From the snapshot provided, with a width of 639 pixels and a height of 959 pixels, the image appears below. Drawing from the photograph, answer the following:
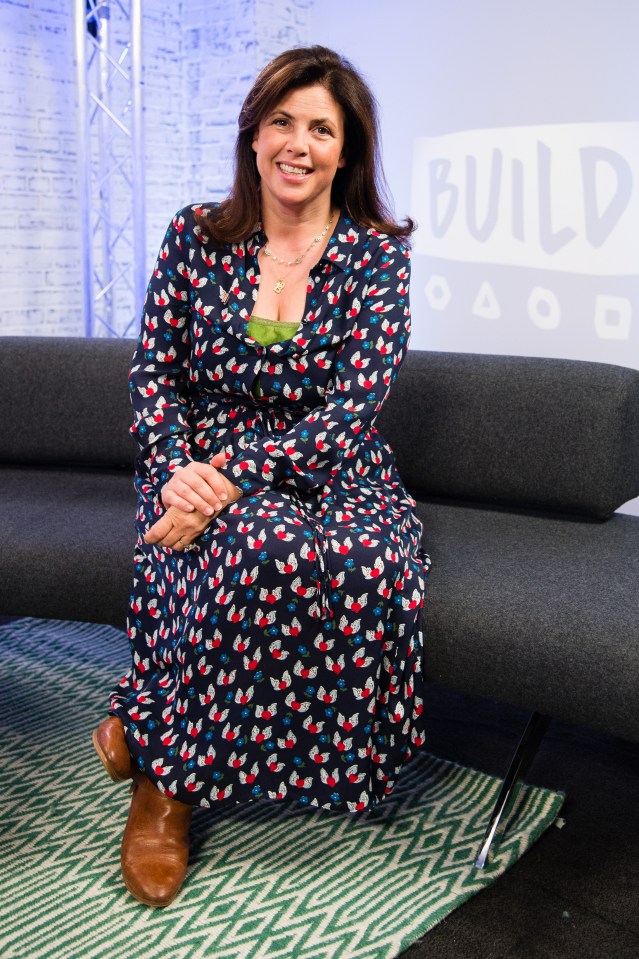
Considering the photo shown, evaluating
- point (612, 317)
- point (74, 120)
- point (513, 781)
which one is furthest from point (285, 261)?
point (74, 120)

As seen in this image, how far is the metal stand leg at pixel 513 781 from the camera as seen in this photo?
77.2 inches

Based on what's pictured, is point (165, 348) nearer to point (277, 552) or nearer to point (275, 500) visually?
point (275, 500)

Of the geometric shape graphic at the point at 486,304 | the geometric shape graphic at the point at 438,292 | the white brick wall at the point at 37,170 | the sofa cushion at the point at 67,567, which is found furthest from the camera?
the white brick wall at the point at 37,170

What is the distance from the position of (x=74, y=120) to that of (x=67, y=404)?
2.28 m

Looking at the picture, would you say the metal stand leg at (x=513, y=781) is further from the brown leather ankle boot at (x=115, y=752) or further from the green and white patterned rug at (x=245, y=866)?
the brown leather ankle boot at (x=115, y=752)

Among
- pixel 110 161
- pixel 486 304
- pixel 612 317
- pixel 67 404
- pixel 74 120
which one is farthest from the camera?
pixel 110 161

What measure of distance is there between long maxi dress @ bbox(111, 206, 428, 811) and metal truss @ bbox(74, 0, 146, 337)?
7.29 feet

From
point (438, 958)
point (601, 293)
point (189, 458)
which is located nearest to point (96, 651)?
point (189, 458)

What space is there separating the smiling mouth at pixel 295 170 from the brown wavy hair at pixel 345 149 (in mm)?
118

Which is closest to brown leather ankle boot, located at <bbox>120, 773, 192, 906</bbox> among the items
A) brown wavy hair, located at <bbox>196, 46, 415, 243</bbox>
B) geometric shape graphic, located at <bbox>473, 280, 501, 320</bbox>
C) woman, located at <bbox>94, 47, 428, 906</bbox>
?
woman, located at <bbox>94, 47, 428, 906</bbox>

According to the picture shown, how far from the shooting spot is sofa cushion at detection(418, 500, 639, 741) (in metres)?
1.81

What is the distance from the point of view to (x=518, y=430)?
8.09 feet

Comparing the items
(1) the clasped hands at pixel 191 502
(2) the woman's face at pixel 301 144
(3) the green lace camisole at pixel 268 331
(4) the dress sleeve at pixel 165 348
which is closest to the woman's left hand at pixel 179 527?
(1) the clasped hands at pixel 191 502

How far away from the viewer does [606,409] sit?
7.80 feet
